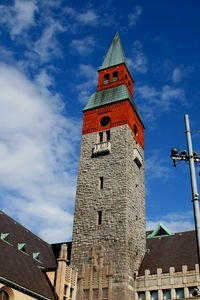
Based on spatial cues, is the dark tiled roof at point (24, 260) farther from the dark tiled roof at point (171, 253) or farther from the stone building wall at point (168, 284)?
the dark tiled roof at point (171, 253)

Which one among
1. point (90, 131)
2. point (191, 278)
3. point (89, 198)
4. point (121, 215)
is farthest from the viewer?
point (90, 131)

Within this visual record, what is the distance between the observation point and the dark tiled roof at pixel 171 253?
31500mm

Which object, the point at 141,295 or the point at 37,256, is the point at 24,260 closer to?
the point at 37,256

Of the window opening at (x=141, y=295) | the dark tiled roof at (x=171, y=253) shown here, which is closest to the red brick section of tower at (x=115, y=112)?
the dark tiled roof at (x=171, y=253)

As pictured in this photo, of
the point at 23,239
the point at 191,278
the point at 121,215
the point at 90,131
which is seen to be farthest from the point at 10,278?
the point at 90,131

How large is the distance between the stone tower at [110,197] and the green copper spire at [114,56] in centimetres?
283

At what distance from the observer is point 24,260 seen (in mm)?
30188

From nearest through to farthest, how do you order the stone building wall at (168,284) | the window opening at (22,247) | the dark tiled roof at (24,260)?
the dark tiled roof at (24,260), the stone building wall at (168,284), the window opening at (22,247)

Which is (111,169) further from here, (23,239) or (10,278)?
(10,278)

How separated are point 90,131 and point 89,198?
8034 millimetres

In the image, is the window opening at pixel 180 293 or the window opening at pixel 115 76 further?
the window opening at pixel 115 76

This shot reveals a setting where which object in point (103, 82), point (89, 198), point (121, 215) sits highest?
point (103, 82)

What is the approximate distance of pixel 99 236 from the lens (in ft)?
109

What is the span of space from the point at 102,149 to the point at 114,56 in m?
15.9
